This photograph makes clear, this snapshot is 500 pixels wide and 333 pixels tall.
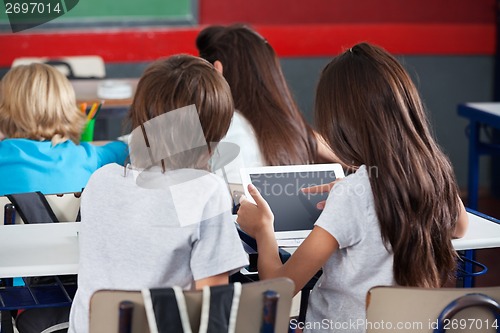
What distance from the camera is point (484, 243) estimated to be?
2107 millimetres

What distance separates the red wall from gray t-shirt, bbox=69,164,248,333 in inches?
131

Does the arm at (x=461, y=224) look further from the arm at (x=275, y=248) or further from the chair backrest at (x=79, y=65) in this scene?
the chair backrest at (x=79, y=65)

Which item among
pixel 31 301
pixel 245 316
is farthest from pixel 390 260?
pixel 31 301

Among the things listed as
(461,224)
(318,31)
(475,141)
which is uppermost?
(461,224)

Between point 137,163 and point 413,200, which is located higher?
point 137,163

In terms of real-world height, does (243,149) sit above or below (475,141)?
above

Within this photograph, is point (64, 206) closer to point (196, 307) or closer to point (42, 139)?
point (42, 139)

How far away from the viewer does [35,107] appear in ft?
9.08

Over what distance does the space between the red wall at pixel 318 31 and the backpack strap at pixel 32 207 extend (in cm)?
275

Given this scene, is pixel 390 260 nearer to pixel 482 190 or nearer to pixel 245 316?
pixel 245 316

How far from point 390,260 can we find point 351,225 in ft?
0.41

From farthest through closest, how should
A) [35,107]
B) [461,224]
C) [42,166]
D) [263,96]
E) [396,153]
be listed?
[263,96] < [35,107] < [42,166] < [461,224] < [396,153]

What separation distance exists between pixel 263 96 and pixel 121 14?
2304 mm

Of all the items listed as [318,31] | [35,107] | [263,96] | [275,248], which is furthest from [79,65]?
[275,248]
